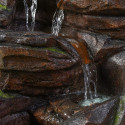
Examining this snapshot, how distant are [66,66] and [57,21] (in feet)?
9.52

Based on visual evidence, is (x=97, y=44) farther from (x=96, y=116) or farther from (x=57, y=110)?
(x=96, y=116)

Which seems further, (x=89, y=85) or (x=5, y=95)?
(x=89, y=85)

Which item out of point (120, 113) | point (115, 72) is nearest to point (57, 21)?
point (115, 72)

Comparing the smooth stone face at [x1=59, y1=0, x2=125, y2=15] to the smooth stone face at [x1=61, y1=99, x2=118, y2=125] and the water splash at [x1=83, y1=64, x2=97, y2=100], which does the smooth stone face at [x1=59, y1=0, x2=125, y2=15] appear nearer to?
the water splash at [x1=83, y1=64, x2=97, y2=100]

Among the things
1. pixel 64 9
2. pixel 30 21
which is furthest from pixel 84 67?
pixel 30 21

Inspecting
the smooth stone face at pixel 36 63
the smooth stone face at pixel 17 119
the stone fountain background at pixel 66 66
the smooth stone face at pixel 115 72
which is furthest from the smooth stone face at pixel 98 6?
the smooth stone face at pixel 17 119

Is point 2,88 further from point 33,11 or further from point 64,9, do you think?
point 33,11

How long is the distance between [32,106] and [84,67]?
2019 millimetres

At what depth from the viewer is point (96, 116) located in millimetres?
4582

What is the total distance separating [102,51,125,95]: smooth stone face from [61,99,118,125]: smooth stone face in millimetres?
1376

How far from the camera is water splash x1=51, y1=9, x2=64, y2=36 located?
25.3 feet

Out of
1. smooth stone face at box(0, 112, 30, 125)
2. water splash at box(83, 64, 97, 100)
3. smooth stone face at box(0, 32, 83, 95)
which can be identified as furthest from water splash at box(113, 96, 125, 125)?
smooth stone face at box(0, 112, 30, 125)

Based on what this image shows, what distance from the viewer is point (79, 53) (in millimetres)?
6469

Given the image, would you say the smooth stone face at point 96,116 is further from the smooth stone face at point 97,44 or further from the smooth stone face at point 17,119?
the smooth stone face at point 97,44
